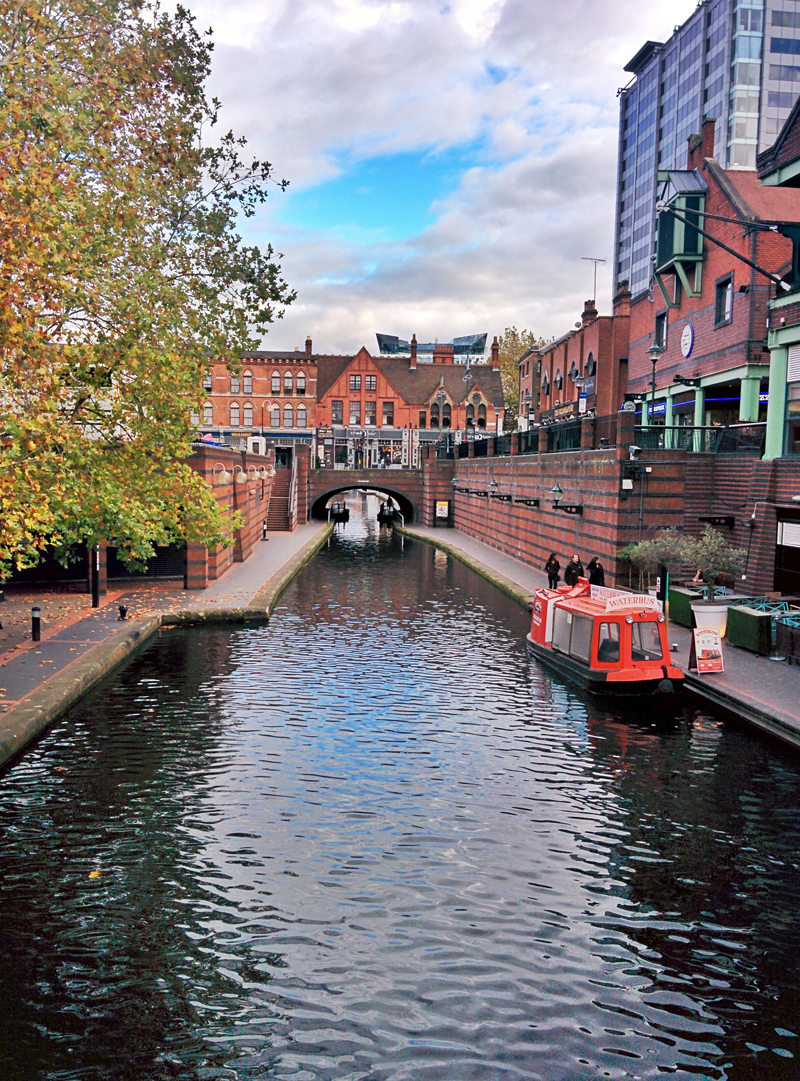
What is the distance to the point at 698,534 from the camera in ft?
87.1

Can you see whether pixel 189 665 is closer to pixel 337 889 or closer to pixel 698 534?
pixel 337 889

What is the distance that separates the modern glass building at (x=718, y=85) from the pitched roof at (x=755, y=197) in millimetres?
44545

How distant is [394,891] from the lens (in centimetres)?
995

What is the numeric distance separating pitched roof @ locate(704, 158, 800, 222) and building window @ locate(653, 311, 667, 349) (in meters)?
7.16

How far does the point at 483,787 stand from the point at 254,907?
4634 mm

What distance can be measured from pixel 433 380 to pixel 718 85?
4147cm

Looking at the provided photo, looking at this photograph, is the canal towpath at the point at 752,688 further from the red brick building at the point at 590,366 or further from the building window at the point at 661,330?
the red brick building at the point at 590,366

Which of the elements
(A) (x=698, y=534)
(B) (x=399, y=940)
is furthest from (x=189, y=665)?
(A) (x=698, y=534)

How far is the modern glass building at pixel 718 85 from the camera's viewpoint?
262 feet

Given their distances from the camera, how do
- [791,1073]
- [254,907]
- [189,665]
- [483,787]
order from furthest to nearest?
[189,665], [483,787], [254,907], [791,1073]

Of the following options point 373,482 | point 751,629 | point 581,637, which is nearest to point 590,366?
point 373,482

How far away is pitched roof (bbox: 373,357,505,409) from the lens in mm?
100875

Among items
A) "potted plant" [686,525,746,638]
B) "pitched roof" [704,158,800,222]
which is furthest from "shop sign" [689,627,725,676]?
"pitched roof" [704,158,800,222]

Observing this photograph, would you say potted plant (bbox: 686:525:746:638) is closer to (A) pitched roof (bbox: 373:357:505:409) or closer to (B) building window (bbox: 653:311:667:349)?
(B) building window (bbox: 653:311:667:349)
